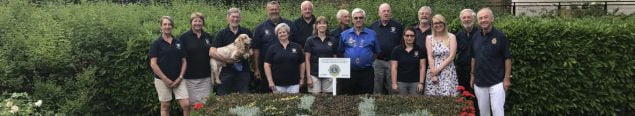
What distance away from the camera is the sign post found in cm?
633

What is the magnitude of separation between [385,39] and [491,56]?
1.27 metres

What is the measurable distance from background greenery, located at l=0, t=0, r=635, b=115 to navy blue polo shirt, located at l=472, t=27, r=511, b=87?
3.20 feet

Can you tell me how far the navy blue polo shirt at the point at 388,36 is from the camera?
7.03 meters

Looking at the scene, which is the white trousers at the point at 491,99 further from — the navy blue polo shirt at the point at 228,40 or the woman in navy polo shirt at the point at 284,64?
the navy blue polo shirt at the point at 228,40

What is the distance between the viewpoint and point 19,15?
27.6 ft

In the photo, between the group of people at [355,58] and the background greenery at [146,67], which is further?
the background greenery at [146,67]

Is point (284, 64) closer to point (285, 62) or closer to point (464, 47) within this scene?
point (285, 62)

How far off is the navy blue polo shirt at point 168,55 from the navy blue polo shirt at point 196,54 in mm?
96

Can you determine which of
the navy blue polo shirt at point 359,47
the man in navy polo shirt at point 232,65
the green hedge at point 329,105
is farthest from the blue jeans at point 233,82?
the navy blue polo shirt at point 359,47

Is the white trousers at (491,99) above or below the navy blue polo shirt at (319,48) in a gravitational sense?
below

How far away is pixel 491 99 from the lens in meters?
6.37

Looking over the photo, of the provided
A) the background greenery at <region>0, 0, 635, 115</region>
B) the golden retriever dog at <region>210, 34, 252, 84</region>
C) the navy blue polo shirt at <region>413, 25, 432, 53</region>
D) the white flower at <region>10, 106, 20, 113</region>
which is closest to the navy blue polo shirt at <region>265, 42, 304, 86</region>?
the golden retriever dog at <region>210, 34, 252, 84</region>

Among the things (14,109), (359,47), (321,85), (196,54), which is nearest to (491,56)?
(359,47)

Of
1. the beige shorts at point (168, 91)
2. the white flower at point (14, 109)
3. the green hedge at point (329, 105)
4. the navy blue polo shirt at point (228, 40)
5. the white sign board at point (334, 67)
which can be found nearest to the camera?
the green hedge at point (329, 105)
